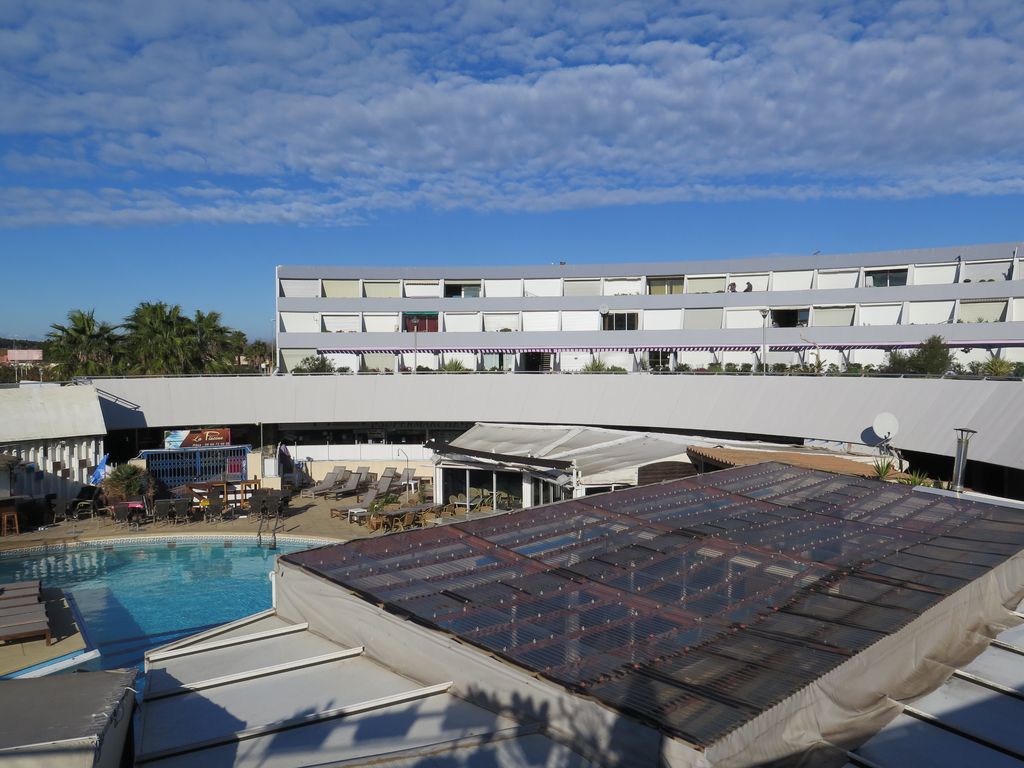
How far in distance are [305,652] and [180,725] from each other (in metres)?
1.42

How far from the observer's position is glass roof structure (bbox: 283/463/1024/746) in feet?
16.5

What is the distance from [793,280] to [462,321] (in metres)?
17.7

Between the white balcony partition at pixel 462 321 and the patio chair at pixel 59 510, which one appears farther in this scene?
the white balcony partition at pixel 462 321

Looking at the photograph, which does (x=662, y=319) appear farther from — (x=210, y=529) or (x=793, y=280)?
(x=210, y=529)

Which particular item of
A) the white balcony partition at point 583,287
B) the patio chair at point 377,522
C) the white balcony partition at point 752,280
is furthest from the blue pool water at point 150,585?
the white balcony partition at point 752,280

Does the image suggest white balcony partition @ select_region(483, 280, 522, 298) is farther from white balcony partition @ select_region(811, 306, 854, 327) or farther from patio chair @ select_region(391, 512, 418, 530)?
patio chair @ select_region(391, 512, 418, 530)

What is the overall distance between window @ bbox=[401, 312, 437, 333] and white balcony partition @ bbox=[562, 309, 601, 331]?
23.7ft

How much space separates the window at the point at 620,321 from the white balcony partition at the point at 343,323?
43.4 feet

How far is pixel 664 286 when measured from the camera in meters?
38.6

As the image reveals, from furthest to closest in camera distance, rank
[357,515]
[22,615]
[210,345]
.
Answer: [210,345] → [357,515] → [22,615]

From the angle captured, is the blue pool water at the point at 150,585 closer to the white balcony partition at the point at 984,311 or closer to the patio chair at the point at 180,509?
the patio chair at the point at 180,509

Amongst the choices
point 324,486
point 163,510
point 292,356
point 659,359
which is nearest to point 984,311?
point 659,359

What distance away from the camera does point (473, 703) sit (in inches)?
210

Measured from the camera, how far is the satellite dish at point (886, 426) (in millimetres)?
18078
